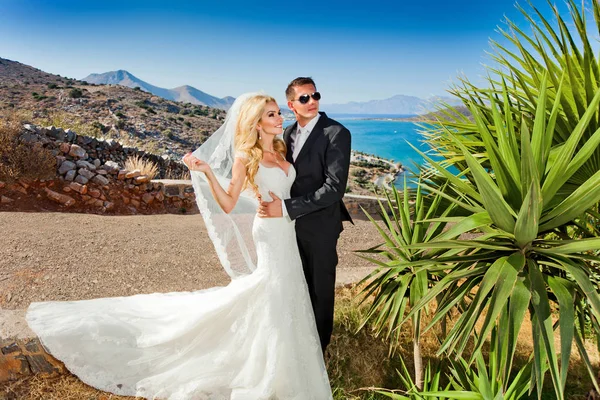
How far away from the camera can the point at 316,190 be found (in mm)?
3029

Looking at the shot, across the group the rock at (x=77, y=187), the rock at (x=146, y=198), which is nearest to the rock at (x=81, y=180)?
the rock at (x=77, y=187)

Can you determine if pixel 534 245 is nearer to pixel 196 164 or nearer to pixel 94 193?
pixel 196 164

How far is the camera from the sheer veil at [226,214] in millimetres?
3121

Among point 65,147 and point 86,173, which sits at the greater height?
point 65,147

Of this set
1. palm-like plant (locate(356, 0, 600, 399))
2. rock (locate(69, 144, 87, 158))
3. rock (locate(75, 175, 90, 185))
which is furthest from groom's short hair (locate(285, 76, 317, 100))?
rock (locate(69, 144, 87, 158))

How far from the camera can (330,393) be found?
3086 mm

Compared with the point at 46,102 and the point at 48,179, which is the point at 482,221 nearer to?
the point at 48,179

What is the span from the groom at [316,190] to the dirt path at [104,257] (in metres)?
1.31

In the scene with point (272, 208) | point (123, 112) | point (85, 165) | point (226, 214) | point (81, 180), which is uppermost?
point (123, 112)

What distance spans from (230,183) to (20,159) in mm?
6486

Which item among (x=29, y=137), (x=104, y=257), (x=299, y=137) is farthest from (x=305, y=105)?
(x=29, y=137)

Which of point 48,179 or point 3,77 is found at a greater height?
point 3,77

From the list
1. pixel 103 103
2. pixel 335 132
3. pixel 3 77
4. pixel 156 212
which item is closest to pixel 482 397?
pixel 335 132

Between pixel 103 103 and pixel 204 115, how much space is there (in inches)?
362
